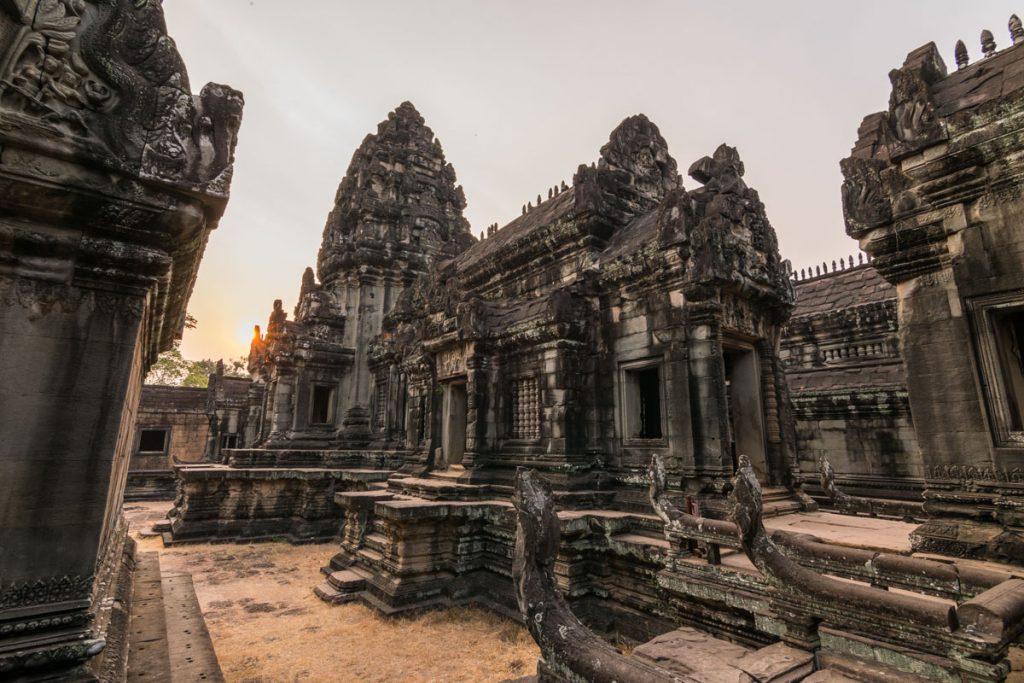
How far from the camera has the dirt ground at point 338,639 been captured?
5953 millimetres

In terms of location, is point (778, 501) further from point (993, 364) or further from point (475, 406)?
point (475, 406)

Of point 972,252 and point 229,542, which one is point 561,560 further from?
point 229,542

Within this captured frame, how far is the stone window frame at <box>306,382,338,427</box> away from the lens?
18.7m

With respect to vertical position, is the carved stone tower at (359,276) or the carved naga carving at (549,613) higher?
the carved stone tower at (359,276)

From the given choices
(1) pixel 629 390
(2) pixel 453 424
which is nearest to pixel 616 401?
(1) pixel 629 390

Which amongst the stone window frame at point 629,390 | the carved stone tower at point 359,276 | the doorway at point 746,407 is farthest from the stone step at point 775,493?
the carved stone tower at point 359,276

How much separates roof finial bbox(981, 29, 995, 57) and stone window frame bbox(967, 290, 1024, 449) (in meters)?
3.02

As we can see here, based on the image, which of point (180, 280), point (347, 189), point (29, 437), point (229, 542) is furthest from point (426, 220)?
point (29, 437)

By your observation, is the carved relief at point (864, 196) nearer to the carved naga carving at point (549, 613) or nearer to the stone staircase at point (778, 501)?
the stone staircase at point (778, 501)

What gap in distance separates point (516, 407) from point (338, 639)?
15.9 ft

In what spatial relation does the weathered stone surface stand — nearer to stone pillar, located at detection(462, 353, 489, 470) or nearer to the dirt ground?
the dirt ground

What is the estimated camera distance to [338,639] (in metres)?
7.00

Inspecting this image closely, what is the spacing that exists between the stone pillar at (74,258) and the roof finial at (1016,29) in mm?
8051

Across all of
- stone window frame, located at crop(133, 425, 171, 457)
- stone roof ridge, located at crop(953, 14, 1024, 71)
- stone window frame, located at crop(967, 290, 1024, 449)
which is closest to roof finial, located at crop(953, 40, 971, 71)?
stone roof ridge, located at crop(953, 14, 1024, 71)
